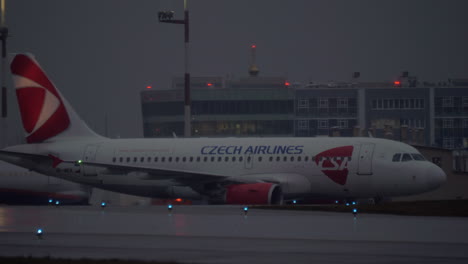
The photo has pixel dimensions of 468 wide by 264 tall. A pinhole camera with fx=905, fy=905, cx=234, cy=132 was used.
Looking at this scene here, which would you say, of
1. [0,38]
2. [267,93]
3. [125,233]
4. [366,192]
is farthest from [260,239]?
[267,93]

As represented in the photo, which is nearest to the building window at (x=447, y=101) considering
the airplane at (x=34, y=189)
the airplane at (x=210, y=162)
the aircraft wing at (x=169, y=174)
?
the airplane at (x=34, y=189)

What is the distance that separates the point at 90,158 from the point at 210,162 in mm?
7507

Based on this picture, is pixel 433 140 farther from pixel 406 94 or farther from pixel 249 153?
pixel 249 153

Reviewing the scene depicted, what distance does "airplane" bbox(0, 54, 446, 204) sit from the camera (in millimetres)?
47406

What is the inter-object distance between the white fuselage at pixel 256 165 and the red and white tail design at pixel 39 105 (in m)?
0.77

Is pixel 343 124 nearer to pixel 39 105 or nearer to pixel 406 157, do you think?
pixel 39 105

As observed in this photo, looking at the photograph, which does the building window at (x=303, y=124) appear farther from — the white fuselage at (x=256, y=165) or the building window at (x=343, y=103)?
A: the white fuselage at (x=256, y=165)

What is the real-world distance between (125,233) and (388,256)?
1009 cm

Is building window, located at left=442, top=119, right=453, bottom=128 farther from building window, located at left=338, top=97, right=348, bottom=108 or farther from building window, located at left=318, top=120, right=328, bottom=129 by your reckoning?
building window, located at left=318, top=120, right=328, bottom=129

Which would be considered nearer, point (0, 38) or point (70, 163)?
point (70, 163)

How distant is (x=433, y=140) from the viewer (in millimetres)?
130125

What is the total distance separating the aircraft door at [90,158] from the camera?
173 feet

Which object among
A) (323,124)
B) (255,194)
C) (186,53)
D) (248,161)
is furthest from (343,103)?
(255,194)

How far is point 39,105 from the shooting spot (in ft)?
178
